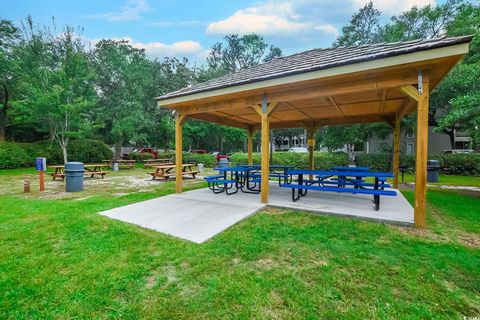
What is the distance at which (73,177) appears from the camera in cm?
741

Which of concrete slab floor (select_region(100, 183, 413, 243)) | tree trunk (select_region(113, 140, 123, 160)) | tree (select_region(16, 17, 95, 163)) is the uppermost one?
tree (select_region(16, 17, 95, 163))

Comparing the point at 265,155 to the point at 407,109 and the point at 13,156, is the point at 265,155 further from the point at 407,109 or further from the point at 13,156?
the point at 13,156

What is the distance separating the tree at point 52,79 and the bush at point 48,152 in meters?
2.29

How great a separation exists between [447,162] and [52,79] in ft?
75.2

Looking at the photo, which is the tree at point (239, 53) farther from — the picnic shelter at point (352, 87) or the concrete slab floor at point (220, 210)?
the concrete slab floor at point (220, 210)

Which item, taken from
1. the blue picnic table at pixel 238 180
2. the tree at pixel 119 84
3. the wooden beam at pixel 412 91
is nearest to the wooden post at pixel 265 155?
the blue picnic table at pixel 238 180

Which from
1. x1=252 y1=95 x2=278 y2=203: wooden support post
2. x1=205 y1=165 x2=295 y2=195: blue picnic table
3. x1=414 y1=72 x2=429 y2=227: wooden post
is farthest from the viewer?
x1=205 y1=165 x2=295 y2=195: blue picnic table

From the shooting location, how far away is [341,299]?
2078 mm

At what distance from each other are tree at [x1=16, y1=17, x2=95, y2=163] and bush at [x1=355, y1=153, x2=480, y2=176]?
56.9 feet

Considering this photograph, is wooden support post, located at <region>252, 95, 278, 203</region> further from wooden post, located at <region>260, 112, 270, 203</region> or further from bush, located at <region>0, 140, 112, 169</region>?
bush, located at <region>0, 140, 112, 169</region>

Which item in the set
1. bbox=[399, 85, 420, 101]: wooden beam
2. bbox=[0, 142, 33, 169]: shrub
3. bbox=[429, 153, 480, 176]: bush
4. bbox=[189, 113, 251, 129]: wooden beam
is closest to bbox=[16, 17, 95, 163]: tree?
bbox=[0, 142, 33, 169]: shrub

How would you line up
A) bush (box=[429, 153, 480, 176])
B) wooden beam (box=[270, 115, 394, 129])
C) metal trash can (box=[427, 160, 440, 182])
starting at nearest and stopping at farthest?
wooden beam (box=[270, 115, 394, 129]) < metal trash can (box=[427, 160, 440, 182]) < bush (box=[429, 153, 480, 176])

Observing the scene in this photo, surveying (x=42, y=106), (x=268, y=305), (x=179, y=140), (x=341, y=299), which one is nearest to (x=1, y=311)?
(x=268, y=305)

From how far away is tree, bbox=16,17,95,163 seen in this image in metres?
12.4
